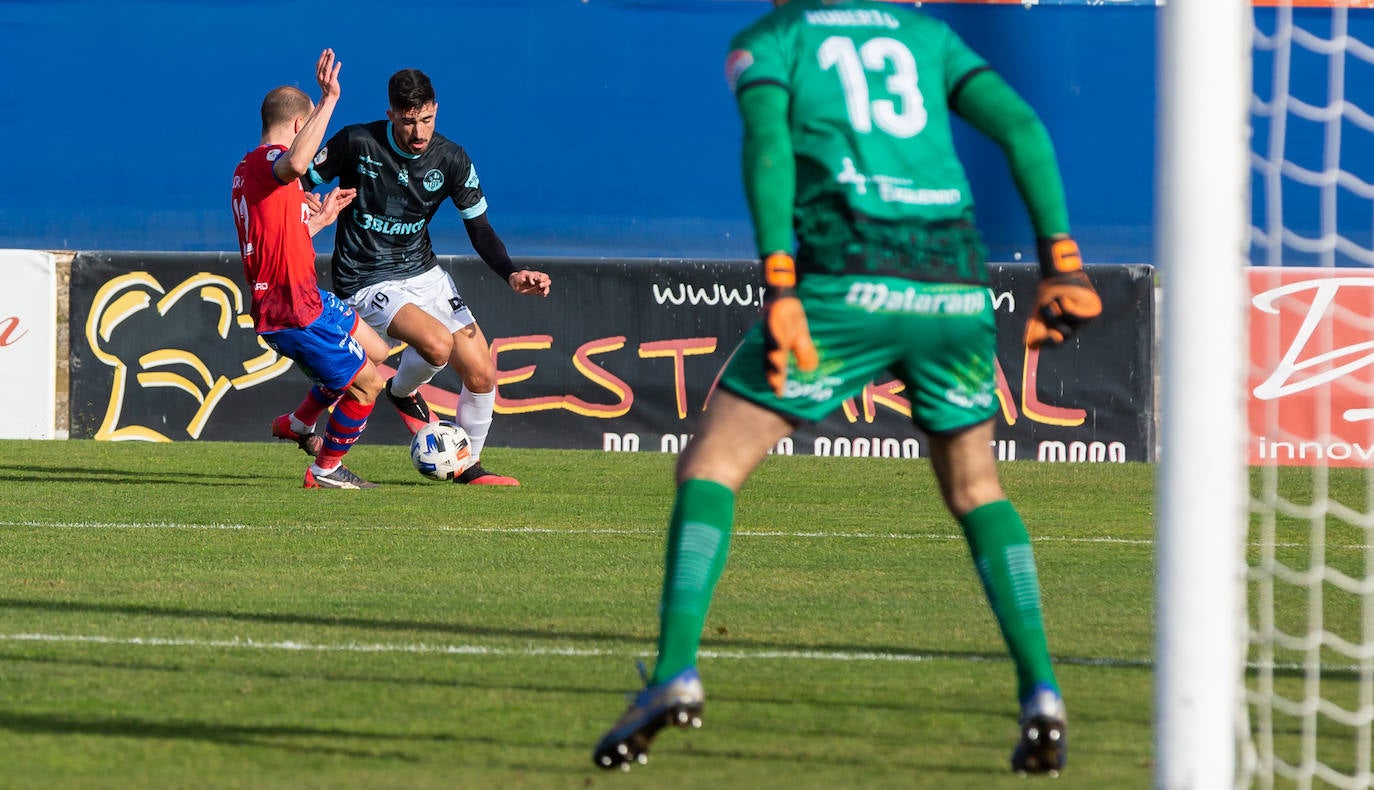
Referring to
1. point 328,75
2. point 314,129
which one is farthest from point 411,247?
point 328,75

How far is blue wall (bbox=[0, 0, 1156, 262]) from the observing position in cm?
1476

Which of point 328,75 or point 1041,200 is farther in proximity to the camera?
point 328,75

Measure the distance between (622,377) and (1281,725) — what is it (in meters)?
8.42

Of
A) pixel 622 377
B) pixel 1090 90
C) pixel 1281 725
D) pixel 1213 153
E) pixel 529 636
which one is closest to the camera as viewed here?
pixel 1213 153

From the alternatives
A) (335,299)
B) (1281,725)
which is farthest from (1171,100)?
(335,299)

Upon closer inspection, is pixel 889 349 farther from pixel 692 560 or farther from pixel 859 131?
pixel 692 560

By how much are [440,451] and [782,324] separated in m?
6.33

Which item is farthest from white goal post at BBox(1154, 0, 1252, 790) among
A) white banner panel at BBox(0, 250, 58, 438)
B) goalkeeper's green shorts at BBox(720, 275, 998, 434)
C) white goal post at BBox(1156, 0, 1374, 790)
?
white banner panel at BBox(0, 250, 58, 438)

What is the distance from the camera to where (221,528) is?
308 inches

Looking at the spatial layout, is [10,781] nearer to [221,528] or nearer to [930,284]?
[930,284]

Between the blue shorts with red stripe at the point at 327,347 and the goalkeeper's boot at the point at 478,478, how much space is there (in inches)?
33.8

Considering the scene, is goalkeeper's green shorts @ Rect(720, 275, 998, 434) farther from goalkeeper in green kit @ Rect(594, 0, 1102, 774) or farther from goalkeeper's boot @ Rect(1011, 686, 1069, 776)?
goalkeeper's boot @ Rect(1011, 686, 1069, 776)

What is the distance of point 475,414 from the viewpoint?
32.9ft

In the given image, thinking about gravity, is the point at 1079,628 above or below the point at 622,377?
below
